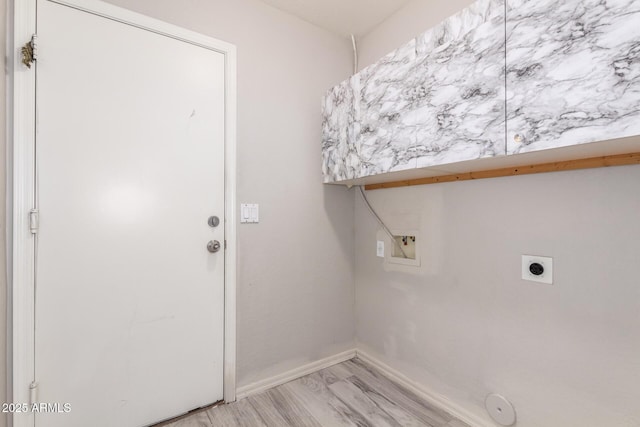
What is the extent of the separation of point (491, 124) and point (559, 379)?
114 cm

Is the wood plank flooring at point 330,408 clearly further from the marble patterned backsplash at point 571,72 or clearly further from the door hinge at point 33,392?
the marble patterned backsplash at point 571,72

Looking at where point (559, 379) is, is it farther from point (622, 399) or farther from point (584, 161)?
point (584, 161)

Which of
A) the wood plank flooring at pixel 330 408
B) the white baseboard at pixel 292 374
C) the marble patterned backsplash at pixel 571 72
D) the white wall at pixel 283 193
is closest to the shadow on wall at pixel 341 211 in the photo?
the white wall at pixel 283 193

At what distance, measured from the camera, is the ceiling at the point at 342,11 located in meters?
1.88

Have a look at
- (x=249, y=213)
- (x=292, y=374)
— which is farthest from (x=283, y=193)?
(x=292, y=374)

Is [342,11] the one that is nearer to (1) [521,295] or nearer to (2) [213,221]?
(2) [213,221]

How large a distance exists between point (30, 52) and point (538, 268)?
2.43 meters

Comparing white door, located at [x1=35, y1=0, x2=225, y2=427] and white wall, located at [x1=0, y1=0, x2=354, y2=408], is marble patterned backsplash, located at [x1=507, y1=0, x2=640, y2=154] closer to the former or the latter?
white wall, located at [x1=0, y1=0, x2=354, y2=408]

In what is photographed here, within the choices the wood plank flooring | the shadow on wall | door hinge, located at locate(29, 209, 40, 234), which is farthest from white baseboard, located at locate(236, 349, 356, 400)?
door hinge, located at locate(29, 209, 40, 234)

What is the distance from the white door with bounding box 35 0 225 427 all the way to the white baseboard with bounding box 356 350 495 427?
1077 mm

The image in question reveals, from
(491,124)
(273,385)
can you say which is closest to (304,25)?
(491,124)

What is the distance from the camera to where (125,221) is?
147 cm

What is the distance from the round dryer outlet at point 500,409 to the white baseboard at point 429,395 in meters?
0.07

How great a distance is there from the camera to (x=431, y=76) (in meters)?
A: 1.30
